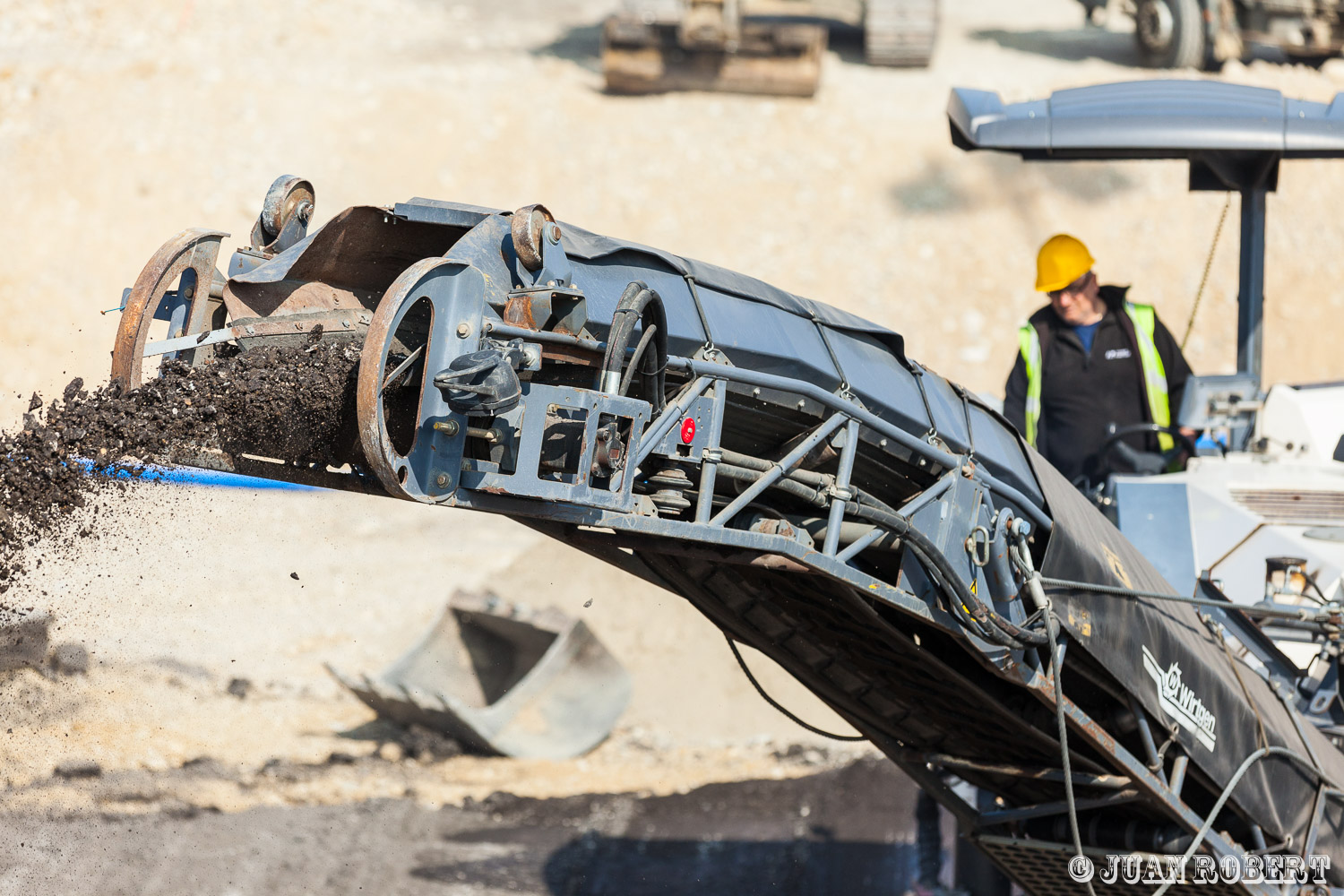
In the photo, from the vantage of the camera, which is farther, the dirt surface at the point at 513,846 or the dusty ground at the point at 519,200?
the dusty ground at the point at 519,200

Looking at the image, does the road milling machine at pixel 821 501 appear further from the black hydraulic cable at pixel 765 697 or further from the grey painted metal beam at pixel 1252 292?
the grey painted metal beam at pixel 1252 292

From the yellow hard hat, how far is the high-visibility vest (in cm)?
25

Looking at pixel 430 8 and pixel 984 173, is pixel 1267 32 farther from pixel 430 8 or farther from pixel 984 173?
pixel 430 8

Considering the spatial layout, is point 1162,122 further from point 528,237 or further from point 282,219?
point 282,219

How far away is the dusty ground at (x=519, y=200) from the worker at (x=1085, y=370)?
3.18m

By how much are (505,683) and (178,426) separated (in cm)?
590

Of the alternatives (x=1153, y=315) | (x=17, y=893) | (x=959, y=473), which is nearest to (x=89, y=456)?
(x=959, y=473)

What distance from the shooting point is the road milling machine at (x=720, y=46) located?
51.8ft

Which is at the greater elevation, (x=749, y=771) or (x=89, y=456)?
(x=89, y=456)

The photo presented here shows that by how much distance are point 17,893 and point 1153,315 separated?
555cm

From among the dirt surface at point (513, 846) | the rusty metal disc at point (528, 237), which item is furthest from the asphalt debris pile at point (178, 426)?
the dirt surface at point (513, 846)

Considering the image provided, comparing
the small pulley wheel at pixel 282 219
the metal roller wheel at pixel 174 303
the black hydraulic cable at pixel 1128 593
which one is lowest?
the black hydraulic cable at pixel 1128 593

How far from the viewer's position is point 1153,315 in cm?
617

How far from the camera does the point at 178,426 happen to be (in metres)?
2.96
